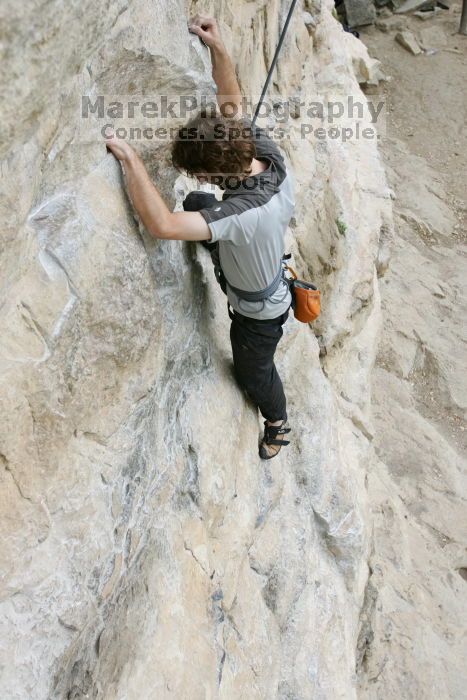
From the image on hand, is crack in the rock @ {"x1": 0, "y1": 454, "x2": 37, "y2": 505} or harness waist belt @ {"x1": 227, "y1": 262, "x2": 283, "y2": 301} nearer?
crack in the rock @ {"x1": 0, "y1": 454, "x2": 37, "y2": 505}

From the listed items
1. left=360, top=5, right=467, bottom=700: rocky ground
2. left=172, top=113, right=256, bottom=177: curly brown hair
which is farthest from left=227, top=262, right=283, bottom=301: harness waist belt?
left=360, top=5, right=467, bottom=700: rocky ground

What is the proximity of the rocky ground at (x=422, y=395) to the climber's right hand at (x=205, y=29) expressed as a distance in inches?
143

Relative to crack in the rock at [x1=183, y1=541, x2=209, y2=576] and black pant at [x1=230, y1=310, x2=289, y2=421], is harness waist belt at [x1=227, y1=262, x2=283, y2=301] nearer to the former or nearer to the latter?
black pant at [x1=230, y1=310, x2=289, y2=421]

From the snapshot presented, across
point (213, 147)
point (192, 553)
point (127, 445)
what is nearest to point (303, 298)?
point (213, 147)

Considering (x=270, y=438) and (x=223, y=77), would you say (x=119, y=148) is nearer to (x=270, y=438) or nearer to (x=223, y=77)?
(x=223, y=77)

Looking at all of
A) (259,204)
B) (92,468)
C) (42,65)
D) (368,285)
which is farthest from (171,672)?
(368,285)

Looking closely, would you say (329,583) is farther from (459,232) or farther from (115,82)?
(459,232)

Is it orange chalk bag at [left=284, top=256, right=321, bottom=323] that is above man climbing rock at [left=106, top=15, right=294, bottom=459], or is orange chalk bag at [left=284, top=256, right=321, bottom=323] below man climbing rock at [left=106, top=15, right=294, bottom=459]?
below

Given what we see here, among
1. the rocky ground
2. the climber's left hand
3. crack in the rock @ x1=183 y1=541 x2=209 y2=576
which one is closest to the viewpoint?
the climber's left hand

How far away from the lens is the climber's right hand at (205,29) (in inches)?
116

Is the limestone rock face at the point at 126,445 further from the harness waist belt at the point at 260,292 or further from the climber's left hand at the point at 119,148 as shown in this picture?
the harness waist belt at the point at 260,292

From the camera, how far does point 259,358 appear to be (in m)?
3.16

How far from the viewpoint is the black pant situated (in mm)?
3055

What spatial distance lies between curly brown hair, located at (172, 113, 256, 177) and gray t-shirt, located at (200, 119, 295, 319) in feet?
0.43
